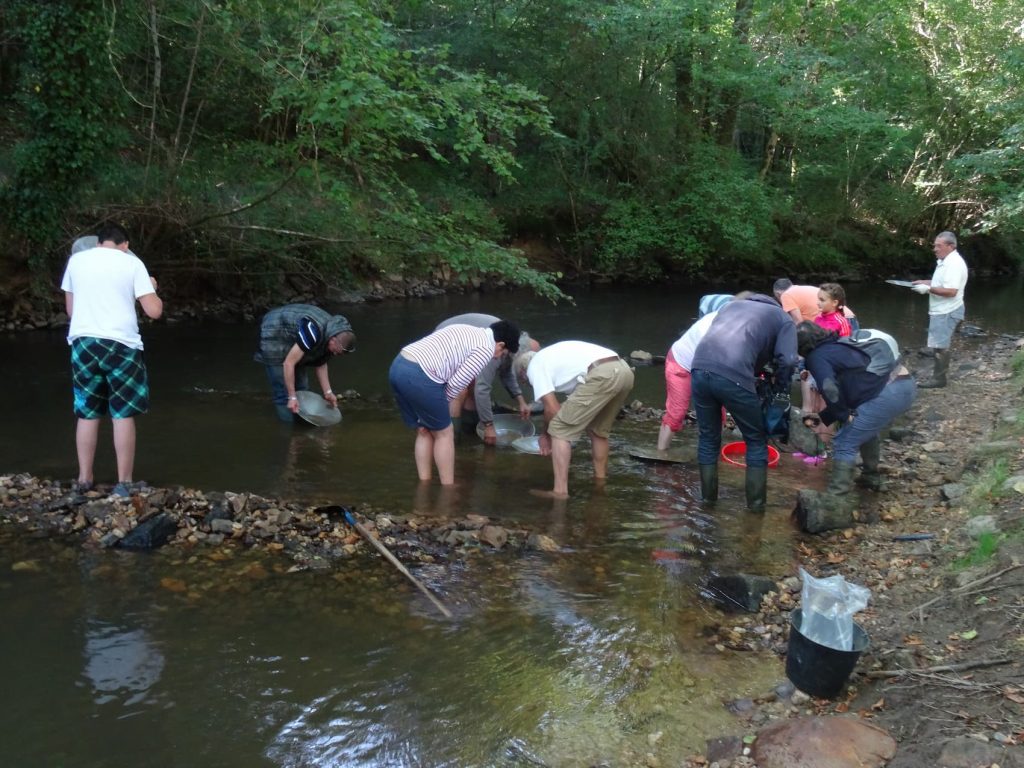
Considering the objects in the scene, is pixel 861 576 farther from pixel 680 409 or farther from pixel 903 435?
pixel 903 435

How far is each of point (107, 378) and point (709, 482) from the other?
4.41 metres

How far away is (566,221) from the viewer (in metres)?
23.4

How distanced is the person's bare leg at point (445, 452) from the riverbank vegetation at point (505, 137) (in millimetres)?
5026

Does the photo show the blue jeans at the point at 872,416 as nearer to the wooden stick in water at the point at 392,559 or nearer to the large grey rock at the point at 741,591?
the large grey rock at the point at 741,591

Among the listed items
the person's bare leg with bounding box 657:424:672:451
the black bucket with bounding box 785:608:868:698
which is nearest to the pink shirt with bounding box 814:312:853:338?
the person's bare leg with bounding box 657:424:672:451

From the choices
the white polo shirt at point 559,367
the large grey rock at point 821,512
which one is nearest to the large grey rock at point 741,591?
the large grey rock at point 821,512

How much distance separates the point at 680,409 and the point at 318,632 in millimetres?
4054

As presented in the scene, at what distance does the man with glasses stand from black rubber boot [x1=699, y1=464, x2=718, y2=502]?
329cm

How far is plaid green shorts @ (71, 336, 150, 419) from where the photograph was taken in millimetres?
5793

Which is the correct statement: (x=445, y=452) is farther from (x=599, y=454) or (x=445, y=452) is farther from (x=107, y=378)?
(x=107, y=378)

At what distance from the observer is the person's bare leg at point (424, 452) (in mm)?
6656

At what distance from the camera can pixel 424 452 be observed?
668cm

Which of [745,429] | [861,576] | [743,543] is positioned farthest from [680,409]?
[861,576]

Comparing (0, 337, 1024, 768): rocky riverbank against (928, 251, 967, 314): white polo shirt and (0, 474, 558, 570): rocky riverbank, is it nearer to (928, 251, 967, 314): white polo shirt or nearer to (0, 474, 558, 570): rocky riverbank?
(0, 474, 558, 570): rocky riverbank
